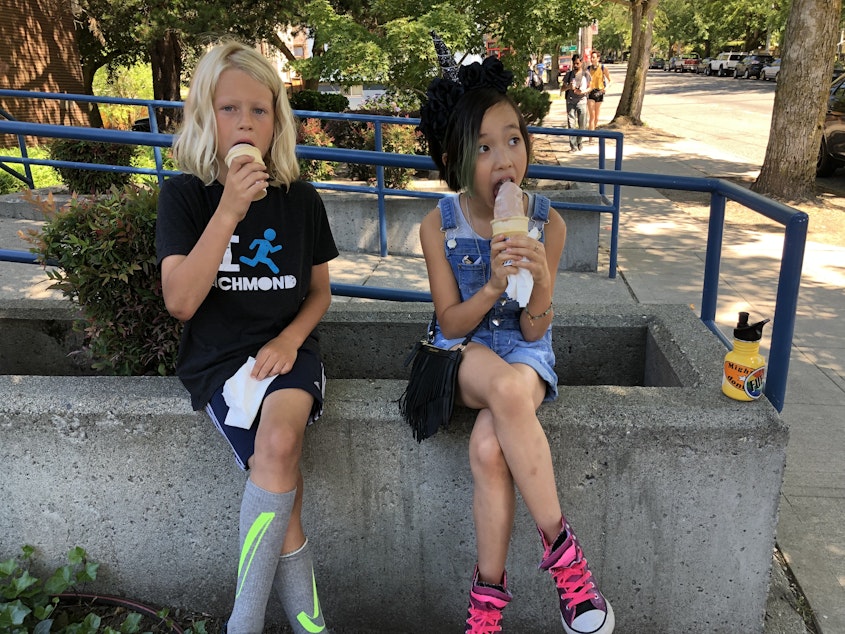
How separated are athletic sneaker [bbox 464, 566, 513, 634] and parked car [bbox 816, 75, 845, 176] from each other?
11.0 m

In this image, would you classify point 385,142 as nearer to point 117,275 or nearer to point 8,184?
point 117,275

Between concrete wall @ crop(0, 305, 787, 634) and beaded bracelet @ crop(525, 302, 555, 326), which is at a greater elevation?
beaded bracelet @ crop(525, 302, 555, 326)

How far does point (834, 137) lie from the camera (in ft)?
36.2

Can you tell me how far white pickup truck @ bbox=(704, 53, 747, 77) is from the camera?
4931 cm

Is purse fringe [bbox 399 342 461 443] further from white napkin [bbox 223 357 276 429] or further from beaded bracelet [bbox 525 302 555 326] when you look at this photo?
white napkin [bbox 223 357 276 429]

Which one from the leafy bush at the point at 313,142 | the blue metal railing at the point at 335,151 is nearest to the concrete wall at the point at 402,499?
the blue metal railing at the point at 335,151

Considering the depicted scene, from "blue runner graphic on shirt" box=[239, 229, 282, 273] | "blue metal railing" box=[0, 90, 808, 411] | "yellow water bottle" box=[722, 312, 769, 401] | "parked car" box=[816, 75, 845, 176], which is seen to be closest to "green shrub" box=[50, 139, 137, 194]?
"blue metal railing" box=[0, 90, 808, 411]

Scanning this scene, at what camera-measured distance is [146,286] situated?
2537 mm

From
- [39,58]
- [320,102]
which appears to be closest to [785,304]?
[320,102]

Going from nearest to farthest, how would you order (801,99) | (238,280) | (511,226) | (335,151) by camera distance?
1. (511,226)
2. (238,280)
3. (335,151)
4. (801,99)

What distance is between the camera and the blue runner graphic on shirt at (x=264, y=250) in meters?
2.17

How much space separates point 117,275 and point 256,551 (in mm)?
1110

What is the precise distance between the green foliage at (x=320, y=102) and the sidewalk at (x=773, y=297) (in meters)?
5.35

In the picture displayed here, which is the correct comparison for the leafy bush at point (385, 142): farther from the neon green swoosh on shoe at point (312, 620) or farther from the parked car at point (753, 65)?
the parked car at point (753, 65)
